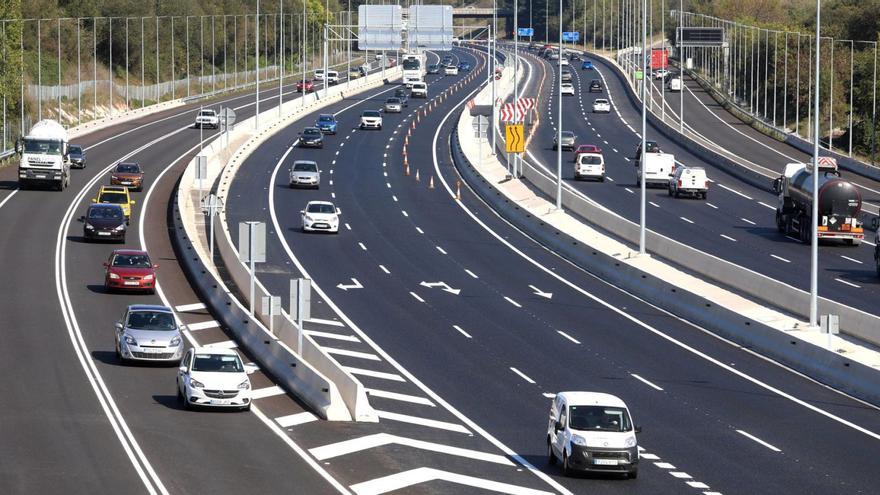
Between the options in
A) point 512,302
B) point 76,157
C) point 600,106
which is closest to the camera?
point 512,302

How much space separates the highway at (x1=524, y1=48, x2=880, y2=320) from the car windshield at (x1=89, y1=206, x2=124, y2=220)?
23.2 metres

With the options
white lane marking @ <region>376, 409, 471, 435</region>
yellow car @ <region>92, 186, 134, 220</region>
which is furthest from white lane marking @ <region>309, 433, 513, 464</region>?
yellow car @ <region>92, 186, 134, 220</region>

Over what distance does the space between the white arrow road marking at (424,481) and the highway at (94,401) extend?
81 centimetres

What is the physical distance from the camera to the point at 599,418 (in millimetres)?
27250

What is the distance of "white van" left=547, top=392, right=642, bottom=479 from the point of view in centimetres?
2666

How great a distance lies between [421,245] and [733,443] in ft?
103

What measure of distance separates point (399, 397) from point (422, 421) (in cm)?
270

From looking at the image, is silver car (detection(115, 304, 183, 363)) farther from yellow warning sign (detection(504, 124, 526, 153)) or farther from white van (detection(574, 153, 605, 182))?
white van (detection(574, 153, 605, 182))

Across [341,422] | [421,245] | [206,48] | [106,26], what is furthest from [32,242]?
[206,48]

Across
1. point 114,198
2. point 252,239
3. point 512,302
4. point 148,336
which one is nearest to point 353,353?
point 252,239

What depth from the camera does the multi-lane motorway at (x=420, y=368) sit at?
27.1 m

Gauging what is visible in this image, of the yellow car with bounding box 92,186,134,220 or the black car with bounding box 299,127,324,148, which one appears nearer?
the yellow car with bounding box 92,186,134,220

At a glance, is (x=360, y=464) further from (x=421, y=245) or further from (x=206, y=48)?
(x=206, y=48)

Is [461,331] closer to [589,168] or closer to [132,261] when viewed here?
[132,261]
